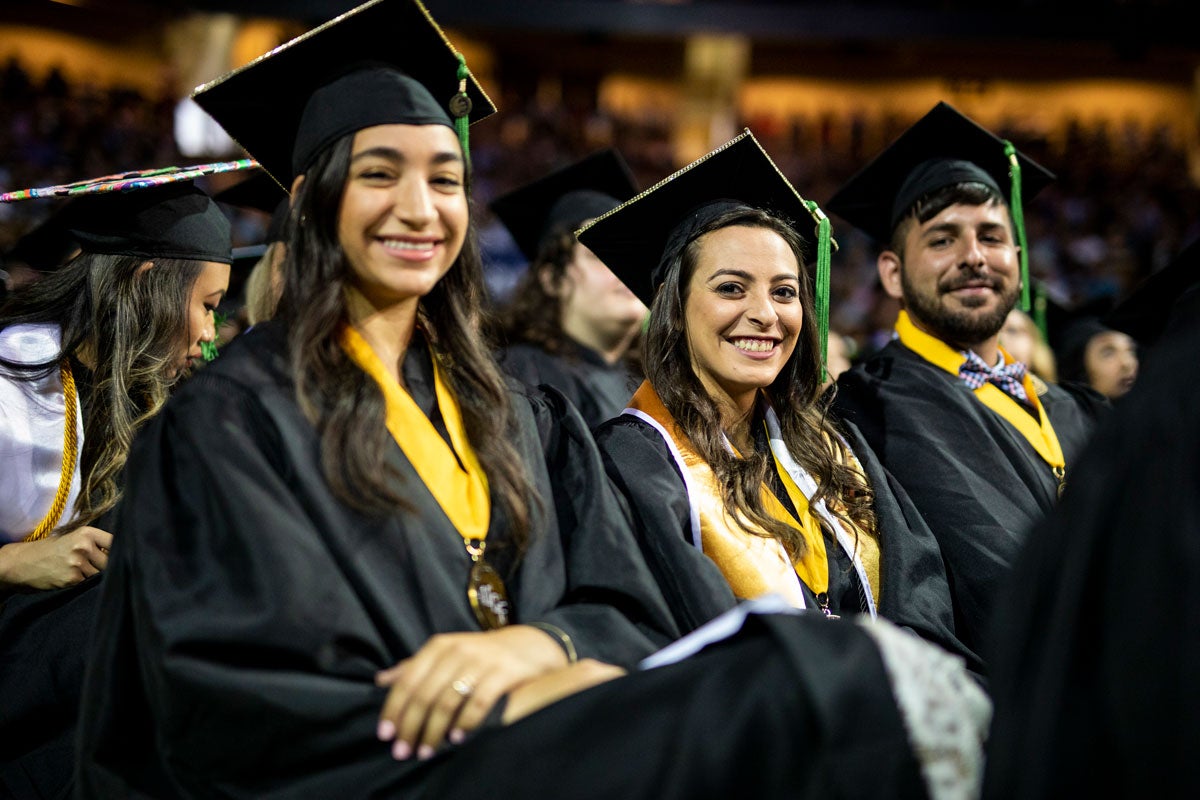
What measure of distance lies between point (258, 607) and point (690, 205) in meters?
1.48

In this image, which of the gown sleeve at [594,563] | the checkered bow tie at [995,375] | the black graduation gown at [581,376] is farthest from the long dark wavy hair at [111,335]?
the checkered bow tie at [995,375]

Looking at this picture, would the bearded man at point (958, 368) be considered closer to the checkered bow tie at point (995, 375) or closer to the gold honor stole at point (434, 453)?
the checkered bow tie at point (995, 375)

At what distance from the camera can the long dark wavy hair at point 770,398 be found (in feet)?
7.79

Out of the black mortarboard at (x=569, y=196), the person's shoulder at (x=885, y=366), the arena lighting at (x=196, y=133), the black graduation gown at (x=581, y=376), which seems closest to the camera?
the person's shoulder at (x=885, y=366)

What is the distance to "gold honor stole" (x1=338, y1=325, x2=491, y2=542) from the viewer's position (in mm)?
1811

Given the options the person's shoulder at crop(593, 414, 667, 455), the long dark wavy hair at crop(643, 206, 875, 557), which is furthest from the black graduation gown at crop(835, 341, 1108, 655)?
the person's shoulder at crop(593, 414, 667, 455)

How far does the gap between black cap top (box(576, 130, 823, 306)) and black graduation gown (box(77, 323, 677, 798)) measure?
1018 mm

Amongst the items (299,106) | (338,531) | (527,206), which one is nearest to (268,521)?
(338,531)

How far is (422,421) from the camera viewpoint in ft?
6.08

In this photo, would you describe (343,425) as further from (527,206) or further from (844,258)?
(844,258)

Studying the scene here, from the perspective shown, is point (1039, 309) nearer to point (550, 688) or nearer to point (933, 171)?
point (933, 171)

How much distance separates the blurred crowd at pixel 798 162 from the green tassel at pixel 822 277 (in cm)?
580

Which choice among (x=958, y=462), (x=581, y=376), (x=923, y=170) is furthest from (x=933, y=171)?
(x=581, y=376)

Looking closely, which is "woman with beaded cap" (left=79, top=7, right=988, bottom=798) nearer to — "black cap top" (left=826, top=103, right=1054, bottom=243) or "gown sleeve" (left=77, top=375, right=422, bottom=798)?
"gown sleeve" (left=77, top=375, right=422, bottom=798)
